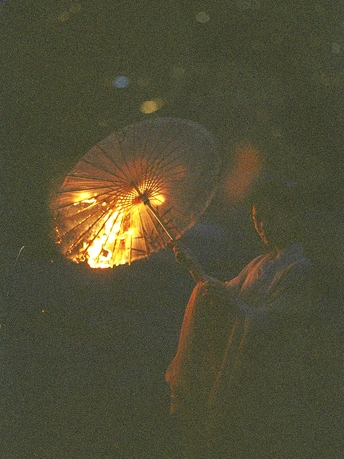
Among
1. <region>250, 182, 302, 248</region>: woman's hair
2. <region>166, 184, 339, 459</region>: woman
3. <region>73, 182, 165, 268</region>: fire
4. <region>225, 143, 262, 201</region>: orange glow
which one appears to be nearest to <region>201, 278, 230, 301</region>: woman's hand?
<region>166, 184, 339, 459</region>: woman

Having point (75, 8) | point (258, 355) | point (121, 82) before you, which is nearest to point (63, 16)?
point (75, 8)

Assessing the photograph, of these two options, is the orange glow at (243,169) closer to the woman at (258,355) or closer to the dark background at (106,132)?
the dark background at (106,132)

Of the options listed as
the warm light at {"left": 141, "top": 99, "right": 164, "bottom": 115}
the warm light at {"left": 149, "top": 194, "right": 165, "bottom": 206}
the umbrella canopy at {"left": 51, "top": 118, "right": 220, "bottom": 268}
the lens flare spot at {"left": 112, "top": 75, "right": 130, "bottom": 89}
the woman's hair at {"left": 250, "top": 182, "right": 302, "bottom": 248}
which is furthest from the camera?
the warm light at {"left": 141, "top": 99, "right": 164, "bottom": 115}

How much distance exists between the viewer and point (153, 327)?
623cm

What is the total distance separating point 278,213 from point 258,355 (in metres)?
0.70

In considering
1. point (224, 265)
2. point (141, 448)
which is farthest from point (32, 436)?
point (224, 265)

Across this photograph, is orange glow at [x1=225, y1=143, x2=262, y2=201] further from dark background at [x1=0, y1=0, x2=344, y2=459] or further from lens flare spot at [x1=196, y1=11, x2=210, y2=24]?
lens flare spot at [x1=196, y1=11, x2=210, y2=24]

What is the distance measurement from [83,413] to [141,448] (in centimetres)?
79

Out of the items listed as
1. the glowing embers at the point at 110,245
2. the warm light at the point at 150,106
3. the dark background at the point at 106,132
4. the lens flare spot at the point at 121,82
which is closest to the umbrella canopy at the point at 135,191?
the glowing embers at the point at 110,245

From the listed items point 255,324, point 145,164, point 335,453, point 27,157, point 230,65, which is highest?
point 27,157

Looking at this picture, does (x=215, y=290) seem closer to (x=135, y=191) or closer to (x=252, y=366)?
(x=252, y=366)

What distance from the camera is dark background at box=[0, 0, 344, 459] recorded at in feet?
14.5

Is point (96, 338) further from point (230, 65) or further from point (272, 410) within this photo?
point (230, 65)

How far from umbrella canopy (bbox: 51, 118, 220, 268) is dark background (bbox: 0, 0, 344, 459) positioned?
1764mm
